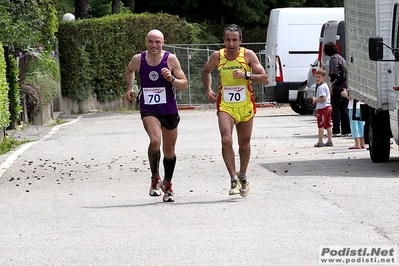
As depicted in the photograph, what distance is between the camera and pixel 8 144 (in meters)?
20.9

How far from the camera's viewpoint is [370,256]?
786 centimetres

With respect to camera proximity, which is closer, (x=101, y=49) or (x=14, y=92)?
(x=14, y=92)

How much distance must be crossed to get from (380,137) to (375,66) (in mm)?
1085

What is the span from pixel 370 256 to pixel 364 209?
265 centimetres

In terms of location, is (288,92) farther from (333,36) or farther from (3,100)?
(3,100)

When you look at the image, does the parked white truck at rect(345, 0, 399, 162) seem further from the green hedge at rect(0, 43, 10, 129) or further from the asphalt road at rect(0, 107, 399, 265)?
the green hedge at rect(0, 43, 10, 129)

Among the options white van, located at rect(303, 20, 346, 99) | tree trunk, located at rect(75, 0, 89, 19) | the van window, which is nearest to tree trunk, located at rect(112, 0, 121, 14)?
tree trunk, located at rect(75, 0, 89, 19)

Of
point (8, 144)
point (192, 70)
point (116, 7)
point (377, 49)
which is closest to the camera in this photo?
point (377, 49)

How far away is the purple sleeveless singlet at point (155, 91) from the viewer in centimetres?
1183

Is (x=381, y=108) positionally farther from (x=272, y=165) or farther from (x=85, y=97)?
(x=85, y=97)

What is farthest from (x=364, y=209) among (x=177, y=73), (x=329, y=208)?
(x=177, y=73)

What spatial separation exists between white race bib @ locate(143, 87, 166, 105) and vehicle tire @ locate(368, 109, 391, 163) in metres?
4.44

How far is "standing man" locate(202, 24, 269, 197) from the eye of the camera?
11.9 metres

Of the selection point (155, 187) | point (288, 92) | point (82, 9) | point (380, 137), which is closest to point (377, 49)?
point (380, 137)
